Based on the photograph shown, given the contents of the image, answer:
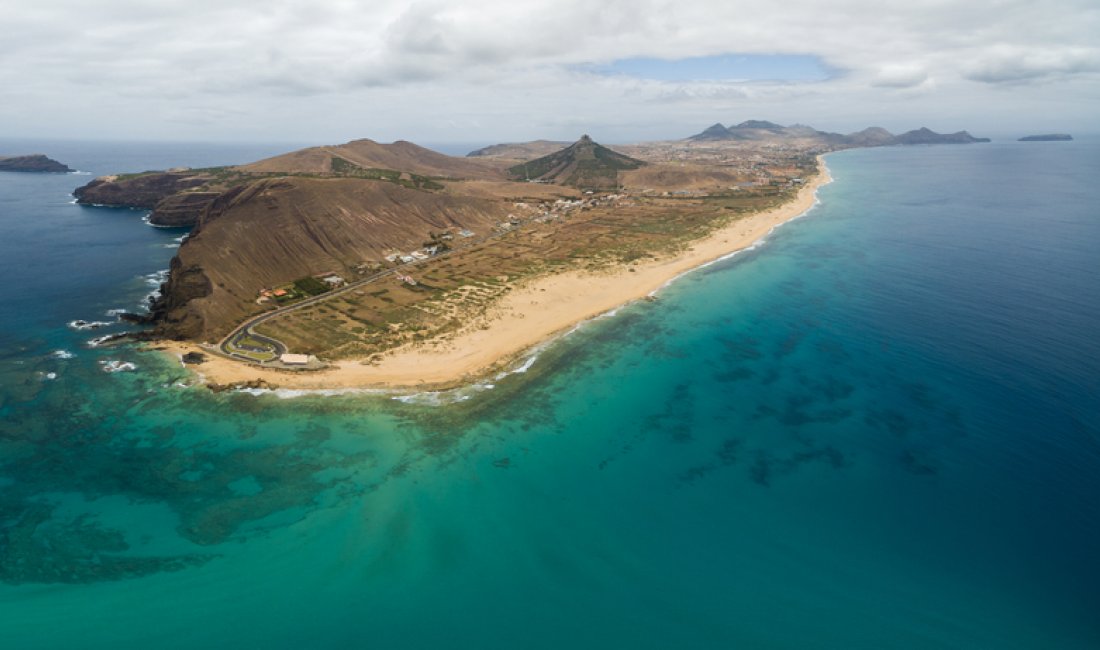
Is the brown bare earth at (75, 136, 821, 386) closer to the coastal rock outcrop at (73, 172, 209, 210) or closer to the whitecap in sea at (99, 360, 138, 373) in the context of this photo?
the whitecap in sea at (99, 360, 138, 373)

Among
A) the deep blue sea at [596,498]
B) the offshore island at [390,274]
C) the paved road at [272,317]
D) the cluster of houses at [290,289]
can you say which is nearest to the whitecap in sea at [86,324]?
the deep blue sea at [596,498]

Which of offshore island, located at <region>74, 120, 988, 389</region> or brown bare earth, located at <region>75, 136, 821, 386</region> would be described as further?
brown bare earth, located at <region>75, 136, 821, 386</region>

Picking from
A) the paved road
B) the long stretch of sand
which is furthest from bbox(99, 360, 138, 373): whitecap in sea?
the paved road

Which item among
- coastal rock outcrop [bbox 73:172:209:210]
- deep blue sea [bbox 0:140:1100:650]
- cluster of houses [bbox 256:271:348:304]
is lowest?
deep blue sea [bbox 0:140:1100:650]

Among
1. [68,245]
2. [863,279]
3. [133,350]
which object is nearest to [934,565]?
[863,279]

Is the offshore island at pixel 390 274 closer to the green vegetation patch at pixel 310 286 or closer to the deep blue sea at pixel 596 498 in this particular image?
the green vegetation patch at pixel 310 286

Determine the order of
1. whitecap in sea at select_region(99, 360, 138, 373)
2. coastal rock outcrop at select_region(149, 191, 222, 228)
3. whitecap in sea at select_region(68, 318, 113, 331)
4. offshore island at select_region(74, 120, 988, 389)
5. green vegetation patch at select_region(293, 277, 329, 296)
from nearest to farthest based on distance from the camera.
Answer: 1. whitecap in sea at select_region(99, 360, 138, 373)
2. offshore island at select_region(74, 120, 988, 389)
3. whitecap in sea at select_region(68, 318, 113, 331)
4. green vegetation patch at select_region(293, 277, 329, 296)
5. coastal rock outcrop at select_region(149, 191, 222, 228)

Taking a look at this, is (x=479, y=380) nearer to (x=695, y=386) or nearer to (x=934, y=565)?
(x=695, y=386)
